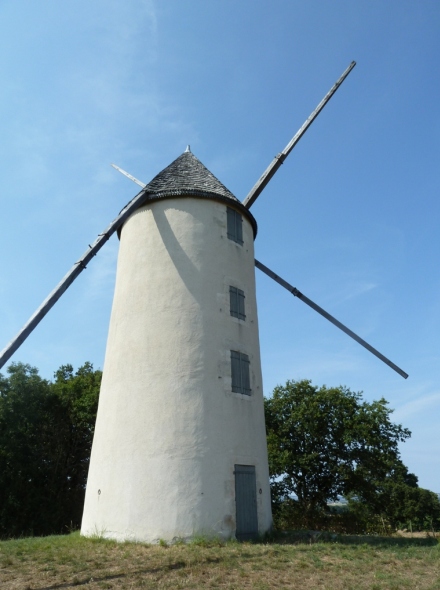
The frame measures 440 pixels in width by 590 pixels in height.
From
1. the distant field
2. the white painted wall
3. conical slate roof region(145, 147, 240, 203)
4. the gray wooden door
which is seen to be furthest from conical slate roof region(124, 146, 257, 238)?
the distant field

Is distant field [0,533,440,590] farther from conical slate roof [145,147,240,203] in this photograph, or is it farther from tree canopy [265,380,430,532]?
tree canopy [265,380,430,532]

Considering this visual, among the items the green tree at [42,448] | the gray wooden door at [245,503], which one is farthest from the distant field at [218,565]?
the green tree at [42,448]

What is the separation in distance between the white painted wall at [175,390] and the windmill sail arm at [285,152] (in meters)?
3.01

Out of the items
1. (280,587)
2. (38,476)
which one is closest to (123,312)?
(280,587)

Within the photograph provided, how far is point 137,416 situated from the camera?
13.1 meters

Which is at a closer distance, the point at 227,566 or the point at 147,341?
the point at 227,566

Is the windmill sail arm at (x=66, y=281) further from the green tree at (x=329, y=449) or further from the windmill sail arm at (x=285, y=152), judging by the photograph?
the green tree at (x=329, y=449)

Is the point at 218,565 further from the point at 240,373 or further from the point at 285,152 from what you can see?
the point at 285,152

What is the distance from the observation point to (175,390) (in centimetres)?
1309

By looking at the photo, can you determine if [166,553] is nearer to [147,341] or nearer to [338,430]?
[147,341]

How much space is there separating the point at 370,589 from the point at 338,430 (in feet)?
73.3

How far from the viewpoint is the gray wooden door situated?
41.0 feet

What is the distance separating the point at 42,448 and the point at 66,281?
64.8 feet

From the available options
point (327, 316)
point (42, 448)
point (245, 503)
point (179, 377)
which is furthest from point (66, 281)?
point (42, 448)
